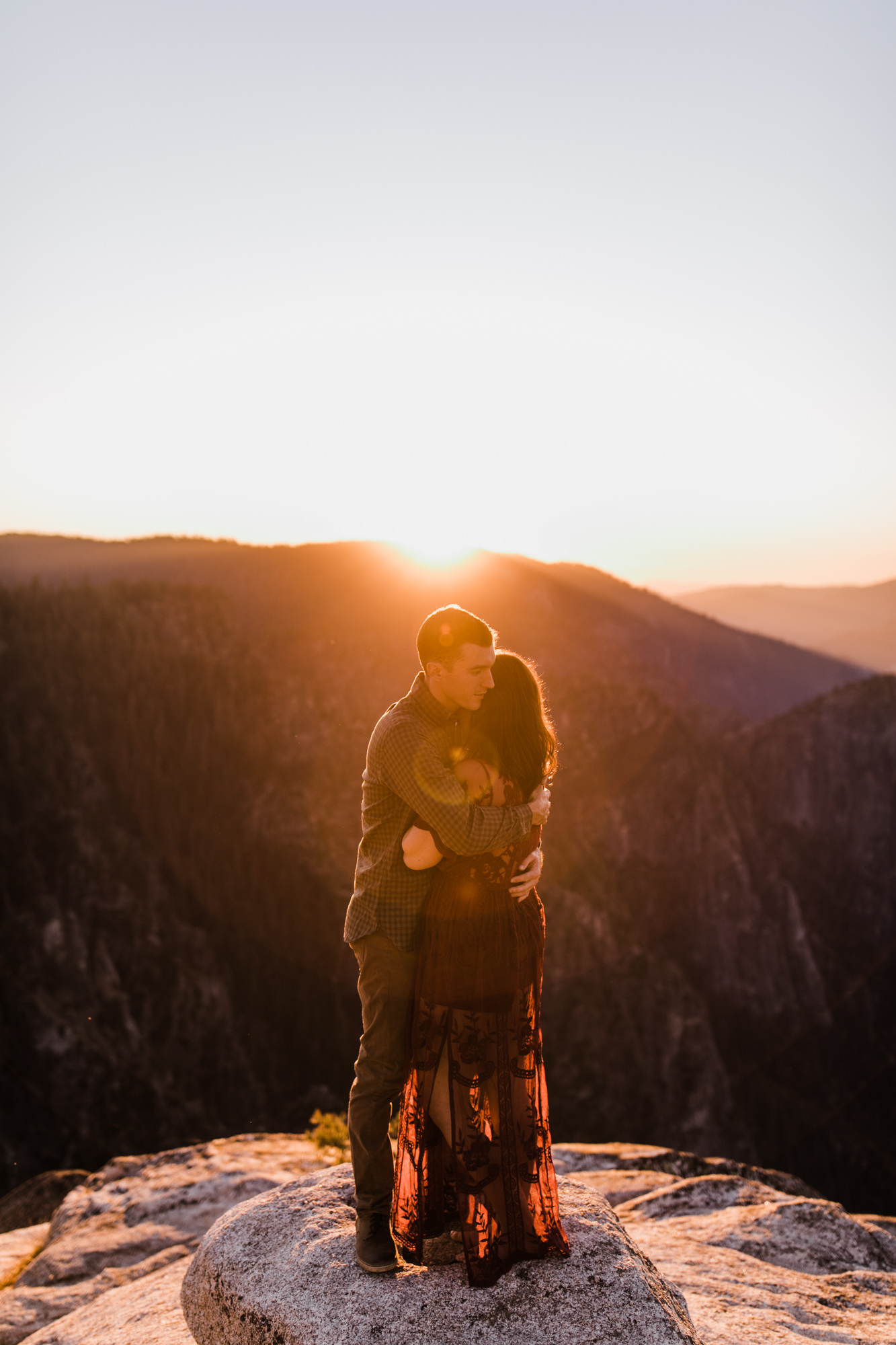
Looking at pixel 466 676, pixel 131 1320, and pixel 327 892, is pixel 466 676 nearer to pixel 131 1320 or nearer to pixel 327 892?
pixel 131 1320

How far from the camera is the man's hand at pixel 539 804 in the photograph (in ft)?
11.7

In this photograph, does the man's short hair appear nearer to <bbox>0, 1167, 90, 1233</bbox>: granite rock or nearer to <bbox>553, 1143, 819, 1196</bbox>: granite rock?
<bbox>553, 1143, 819, 1196</bbox>: granite rock

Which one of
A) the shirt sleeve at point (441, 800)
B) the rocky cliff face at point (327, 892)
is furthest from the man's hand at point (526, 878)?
the rocky cliff face at point (327, 892)

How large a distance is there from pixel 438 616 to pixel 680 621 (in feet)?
325

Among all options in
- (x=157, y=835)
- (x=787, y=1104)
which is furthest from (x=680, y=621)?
(x=157, y=835)

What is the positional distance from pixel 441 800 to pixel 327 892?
2842cm

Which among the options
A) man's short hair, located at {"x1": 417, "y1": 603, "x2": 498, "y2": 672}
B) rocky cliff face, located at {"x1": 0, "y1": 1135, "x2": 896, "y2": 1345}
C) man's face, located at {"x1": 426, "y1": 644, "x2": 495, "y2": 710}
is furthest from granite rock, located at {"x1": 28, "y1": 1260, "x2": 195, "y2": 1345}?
man's short hair, located at {"x1": 417, "y1": 603, "x2": 498, "y2": 672}

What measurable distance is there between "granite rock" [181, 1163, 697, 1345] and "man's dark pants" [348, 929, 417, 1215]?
16.1 inches

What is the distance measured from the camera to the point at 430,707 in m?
3.56

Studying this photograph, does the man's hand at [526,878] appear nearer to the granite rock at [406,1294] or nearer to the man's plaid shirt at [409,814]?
the man's plaid shirt at [409,814]

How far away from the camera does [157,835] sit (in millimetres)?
28688

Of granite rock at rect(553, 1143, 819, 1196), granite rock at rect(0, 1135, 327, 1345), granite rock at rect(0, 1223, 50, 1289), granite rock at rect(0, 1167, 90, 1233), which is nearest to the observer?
granite rock at rect(0, 1135, 327, 1345)

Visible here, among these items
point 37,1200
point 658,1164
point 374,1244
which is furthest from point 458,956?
point 37,1200

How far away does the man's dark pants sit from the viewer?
372cm
